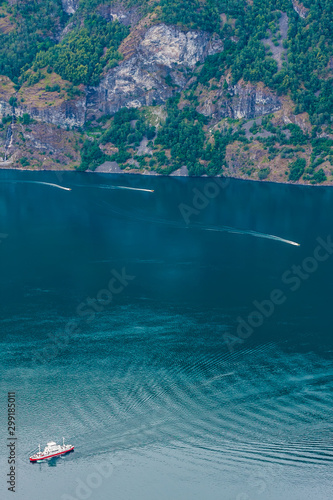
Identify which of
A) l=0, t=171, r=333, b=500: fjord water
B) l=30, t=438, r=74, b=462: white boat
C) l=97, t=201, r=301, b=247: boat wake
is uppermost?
l=97, t=201, r=301, b=247: boat wake

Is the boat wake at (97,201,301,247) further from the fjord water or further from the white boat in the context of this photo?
the white boat

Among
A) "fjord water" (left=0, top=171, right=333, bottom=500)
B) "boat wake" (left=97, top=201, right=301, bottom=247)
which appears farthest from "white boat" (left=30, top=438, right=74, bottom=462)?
"boat wake" (left=97, top=201, right=301, bottom=247)

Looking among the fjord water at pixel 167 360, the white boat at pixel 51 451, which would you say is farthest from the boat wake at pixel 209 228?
the white boat at pixel 51 451

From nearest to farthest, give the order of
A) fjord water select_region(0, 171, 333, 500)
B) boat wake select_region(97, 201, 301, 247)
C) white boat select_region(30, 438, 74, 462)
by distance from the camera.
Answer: fjord water select_region(0, 171, 333, 500) → white boat select_region(30, 438, 74, 462) → boat wake select_region(97, 201, 301, 247)

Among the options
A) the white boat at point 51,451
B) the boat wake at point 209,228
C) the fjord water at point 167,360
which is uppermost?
the boat wake at point 209,228

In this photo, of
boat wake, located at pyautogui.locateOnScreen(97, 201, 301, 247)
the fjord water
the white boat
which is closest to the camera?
the fjord water

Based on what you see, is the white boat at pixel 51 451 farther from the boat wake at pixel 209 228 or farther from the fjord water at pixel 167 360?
the boat wake at pixel 209 228

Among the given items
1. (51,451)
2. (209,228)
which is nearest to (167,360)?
(51,451)

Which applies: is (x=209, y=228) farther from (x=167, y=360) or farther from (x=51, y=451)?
(x=51, y=451)

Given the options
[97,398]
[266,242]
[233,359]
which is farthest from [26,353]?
[266,242]
